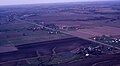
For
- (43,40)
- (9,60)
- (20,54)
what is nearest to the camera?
(9,60)

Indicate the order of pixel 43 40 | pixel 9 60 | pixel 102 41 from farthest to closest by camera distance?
pixel 43 40
pixel 102 41
pixel 9 60

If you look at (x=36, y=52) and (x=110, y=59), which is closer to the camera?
(x=110, y=59)

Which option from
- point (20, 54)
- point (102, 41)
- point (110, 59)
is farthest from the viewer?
point (102, 41)

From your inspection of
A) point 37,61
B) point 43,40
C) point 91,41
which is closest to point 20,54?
point 37,61

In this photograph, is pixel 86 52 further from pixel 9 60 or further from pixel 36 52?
pixel 9 60

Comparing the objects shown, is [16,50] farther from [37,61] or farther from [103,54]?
[103,54]

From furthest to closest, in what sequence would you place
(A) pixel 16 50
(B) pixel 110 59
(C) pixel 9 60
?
(A) pixel 16 50 → (C) pixel 9 60 → (B) pixel 110 59

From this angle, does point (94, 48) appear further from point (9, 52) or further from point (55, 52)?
point (9, 52)

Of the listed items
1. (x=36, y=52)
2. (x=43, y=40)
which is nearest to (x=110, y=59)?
(x=36, y=52)

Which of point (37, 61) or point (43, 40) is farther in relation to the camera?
point (43, 40)
